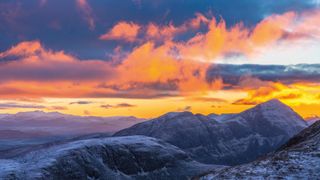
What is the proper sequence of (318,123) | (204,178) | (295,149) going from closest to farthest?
(204,178)
(295,149)
(318,123)

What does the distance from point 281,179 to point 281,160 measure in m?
5.56

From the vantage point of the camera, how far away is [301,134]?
349 ft

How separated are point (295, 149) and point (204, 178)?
1587cm

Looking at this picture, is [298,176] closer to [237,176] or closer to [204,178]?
[237,176]

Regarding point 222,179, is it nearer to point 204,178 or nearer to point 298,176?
point 204,178

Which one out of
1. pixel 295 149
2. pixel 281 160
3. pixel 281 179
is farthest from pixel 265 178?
pixel 295 149

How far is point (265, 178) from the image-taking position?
201 ft

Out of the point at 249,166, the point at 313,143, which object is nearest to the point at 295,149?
the point at 313,143

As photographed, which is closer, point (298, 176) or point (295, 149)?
point (298, 176)

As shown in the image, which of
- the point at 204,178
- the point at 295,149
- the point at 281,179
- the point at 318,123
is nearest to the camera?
the point at 281,179

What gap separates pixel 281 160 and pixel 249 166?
4.38m

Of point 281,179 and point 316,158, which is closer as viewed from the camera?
point 281,179

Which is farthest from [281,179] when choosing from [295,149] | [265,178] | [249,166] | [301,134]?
A: [301,134]

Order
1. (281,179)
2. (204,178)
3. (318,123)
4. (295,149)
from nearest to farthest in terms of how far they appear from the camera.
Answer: (281,179)
(204,178)
(295,149)
(318,123)
